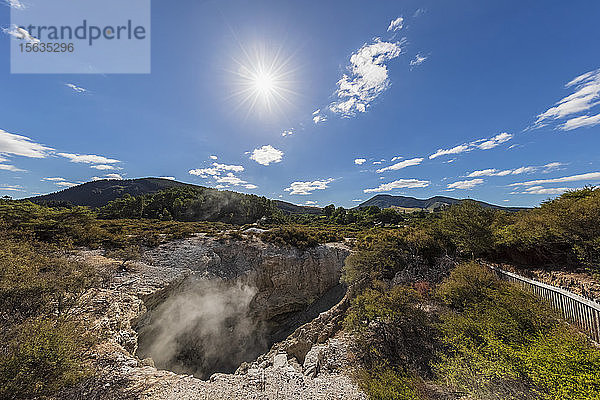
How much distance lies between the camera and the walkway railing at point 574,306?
704cm

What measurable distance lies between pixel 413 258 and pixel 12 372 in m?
21.0

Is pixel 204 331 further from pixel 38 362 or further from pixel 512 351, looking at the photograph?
pixel 512 351

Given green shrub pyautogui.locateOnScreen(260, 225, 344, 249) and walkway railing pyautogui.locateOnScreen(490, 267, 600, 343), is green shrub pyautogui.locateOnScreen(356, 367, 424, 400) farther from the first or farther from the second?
green shrub pyautogui.locateOnScreen(260, 225, 344, 249)

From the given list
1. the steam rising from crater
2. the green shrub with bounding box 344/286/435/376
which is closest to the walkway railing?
the green shrub with bounding box 344/286/435/376

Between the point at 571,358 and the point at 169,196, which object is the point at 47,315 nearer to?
the point at 571,358

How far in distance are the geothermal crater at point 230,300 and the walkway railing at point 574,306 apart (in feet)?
54.7

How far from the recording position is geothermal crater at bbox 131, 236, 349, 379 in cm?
1672

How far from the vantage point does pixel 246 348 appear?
20.8 m

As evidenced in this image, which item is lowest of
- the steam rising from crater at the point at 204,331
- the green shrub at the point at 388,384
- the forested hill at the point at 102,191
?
the steam rising from crater at the point at 204,331

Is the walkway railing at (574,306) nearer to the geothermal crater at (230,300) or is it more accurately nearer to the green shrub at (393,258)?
the green shrub at (393,258)

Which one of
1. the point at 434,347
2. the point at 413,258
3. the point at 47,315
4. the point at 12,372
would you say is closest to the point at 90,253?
the point at 47,315

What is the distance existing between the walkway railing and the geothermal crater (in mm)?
16665

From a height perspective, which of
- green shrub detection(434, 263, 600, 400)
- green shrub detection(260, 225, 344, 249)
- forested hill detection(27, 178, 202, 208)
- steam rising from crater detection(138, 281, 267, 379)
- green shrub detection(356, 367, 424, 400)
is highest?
forested hill detection(27, 178, 202, 208)

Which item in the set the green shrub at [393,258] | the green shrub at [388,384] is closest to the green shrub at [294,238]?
the green shrub at [393,258]
